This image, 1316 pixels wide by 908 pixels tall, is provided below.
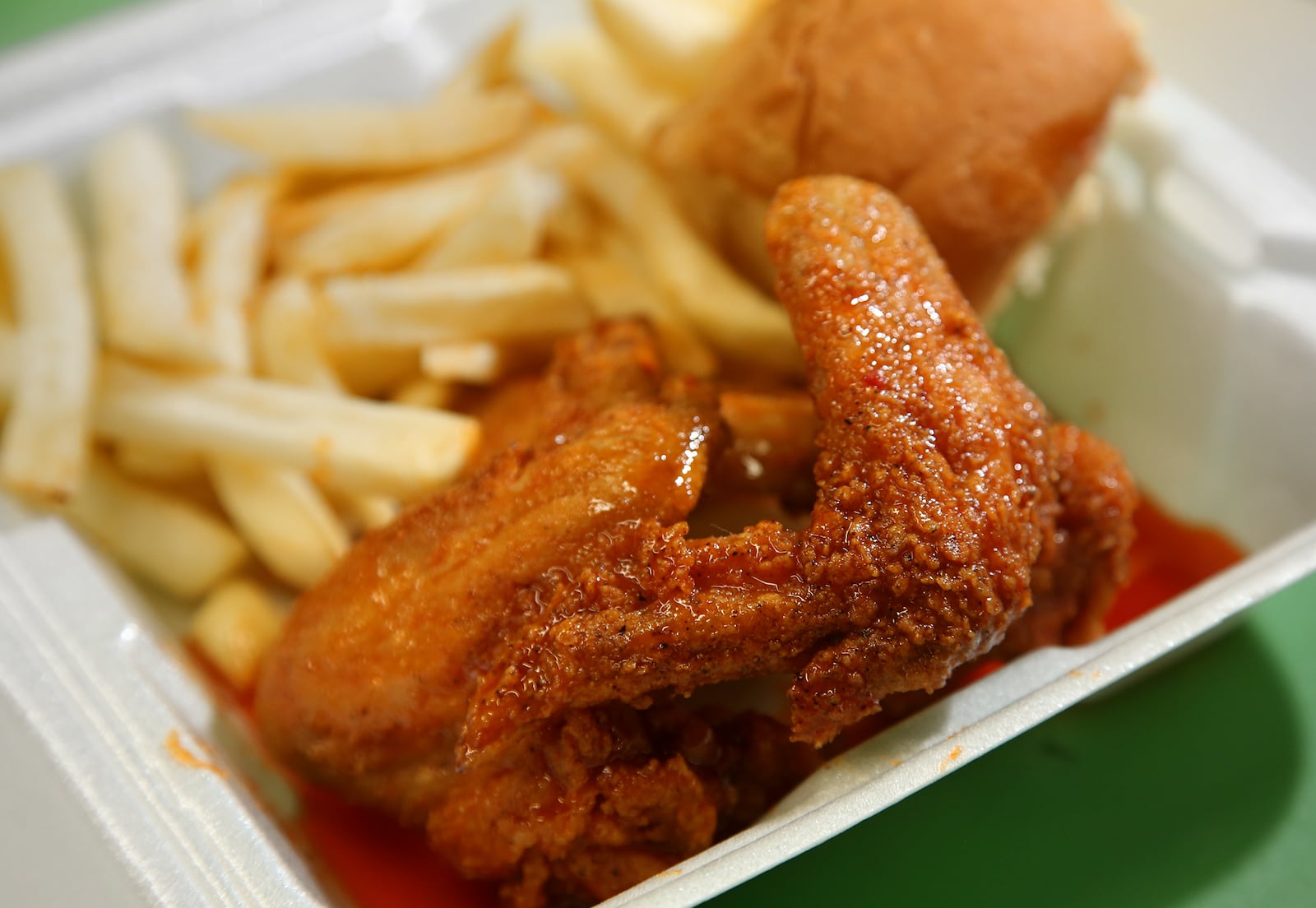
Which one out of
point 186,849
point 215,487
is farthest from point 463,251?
point 186,849

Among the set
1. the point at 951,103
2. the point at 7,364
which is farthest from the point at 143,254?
the point at 951,103

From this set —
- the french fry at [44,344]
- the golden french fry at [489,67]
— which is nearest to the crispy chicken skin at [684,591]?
the french fry at [44,344]

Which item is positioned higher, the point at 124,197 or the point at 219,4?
the point at 219,4

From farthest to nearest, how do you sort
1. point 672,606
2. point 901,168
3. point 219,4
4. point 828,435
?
point 219,4
point 901,168
point 828,435
point 672,606

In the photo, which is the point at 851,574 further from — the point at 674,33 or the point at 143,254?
the point at 143,254

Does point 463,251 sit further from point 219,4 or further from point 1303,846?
point 1303,846

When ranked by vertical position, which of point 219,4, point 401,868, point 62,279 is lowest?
point 401,868

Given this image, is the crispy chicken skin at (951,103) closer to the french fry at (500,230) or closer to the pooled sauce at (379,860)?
the french fry at (500,230)

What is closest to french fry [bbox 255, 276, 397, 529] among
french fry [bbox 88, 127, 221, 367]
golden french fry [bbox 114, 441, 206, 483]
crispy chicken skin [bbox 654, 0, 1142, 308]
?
french fry [bbox 88, 127, 221, 367]
